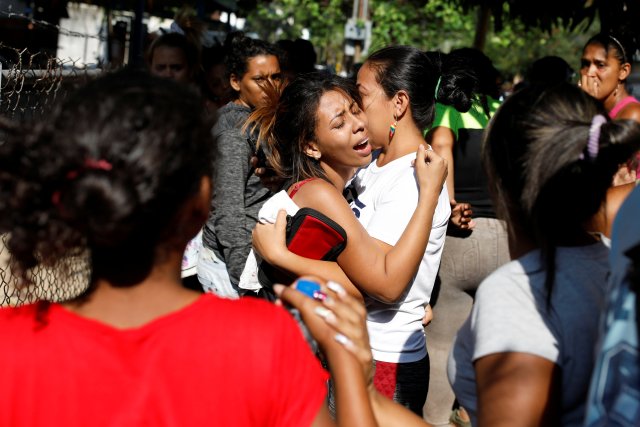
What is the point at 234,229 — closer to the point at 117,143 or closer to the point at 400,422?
the point at 400,422

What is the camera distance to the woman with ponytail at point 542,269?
171 cm

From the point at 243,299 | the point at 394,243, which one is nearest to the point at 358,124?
the point at 394,243

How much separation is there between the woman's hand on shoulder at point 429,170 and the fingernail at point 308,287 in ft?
4.08

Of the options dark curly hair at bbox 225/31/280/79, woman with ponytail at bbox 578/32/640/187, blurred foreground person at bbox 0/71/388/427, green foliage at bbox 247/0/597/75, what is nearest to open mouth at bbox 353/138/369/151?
blurred foreground person at bbox 0/71/388/427

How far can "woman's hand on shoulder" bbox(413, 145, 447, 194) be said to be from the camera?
9.66ft

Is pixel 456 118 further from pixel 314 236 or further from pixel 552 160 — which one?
pixel 552 160

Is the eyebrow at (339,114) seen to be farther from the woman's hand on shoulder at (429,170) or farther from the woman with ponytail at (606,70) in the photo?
the woman with ponytail at (606,70)

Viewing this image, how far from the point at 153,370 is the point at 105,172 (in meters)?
0.38

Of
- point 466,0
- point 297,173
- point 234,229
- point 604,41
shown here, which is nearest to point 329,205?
point 297,173

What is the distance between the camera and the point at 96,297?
159 centimetres

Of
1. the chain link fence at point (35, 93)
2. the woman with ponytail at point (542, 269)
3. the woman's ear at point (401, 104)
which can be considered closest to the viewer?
the woman with ponytail at point (542, 269)

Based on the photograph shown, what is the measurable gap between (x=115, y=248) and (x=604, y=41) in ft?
16.9

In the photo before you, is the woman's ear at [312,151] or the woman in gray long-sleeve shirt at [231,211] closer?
the woman's ear at [312,151]

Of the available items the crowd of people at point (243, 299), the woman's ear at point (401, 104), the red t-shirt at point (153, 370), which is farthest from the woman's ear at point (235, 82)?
the red t-shirt at point (153, 370)
